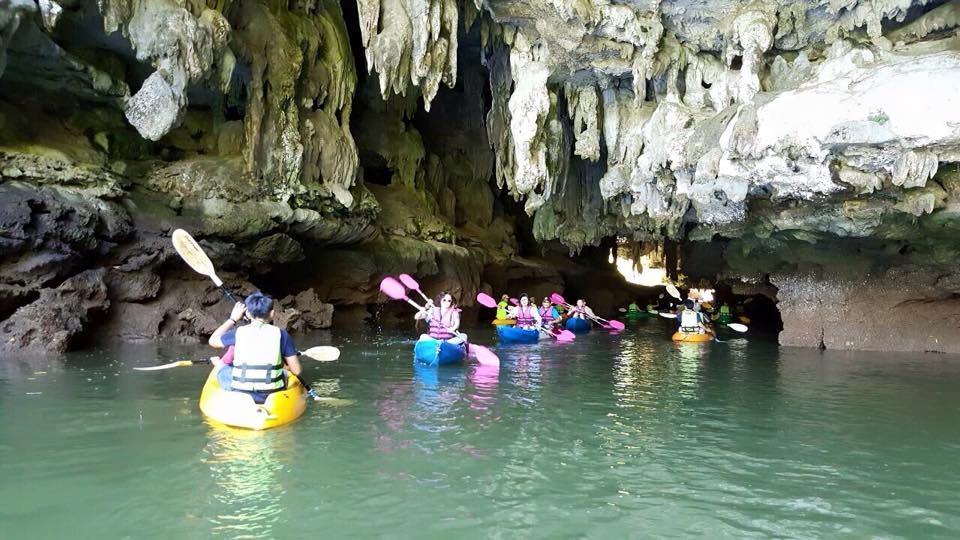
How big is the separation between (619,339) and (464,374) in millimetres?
8183

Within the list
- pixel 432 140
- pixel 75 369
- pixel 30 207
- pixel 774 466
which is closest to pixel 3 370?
pixel 75 369

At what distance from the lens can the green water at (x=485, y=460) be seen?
3.72m

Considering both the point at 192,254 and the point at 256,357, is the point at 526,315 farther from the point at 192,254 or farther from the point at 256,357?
the point at 256,357

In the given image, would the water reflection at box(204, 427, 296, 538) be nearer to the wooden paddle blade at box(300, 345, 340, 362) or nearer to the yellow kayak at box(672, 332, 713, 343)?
the wooden paddle blade at box(300, 345, 340, 362)

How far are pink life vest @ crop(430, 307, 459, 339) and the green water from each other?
4.77 feet

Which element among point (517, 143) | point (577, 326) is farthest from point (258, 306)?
point (577, 326)

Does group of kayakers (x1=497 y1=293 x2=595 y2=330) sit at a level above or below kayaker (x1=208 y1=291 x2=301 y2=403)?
below

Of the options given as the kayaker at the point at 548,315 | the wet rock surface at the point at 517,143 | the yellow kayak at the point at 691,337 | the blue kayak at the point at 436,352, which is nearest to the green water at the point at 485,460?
the blue kayak at the point at 436,352

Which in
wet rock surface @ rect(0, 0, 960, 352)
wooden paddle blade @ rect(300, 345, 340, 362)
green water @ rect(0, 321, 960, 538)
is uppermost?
wet rock surface @ rect(0, 0, 960, 352)

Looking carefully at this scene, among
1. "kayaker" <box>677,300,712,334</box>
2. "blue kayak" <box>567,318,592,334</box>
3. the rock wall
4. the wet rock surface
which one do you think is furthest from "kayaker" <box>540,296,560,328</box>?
the rock wall

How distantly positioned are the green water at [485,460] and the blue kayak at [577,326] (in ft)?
31.1

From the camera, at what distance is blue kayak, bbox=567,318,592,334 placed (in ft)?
60.5

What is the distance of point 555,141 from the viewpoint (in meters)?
12.3

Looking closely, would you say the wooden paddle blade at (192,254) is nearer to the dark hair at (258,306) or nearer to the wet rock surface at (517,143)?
the dark hair at (258,306)
